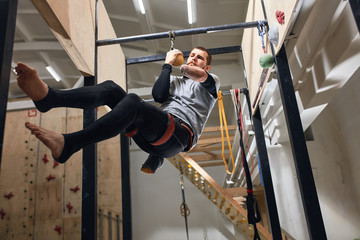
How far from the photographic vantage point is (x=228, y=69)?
7363 mm

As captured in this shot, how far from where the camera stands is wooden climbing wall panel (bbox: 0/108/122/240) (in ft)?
19.2

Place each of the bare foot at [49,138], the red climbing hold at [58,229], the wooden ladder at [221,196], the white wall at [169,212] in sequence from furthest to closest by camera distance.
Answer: the white wall at [169,212] < the red climbing hold at [58,229] < the wooden ladder at [221,196] < the bare foot at [49,138]

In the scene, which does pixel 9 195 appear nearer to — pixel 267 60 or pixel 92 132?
pixel 92 132

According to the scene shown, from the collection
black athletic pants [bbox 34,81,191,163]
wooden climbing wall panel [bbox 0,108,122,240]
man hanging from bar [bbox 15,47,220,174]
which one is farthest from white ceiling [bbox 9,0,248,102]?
black athletic pants [bbox 34,81,191,163]

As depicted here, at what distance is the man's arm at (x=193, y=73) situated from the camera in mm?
1921

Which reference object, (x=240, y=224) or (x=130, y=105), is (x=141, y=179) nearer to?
(x=240, y=224)

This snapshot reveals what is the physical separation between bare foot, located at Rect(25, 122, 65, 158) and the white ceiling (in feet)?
15.1

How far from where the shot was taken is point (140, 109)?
1.69m

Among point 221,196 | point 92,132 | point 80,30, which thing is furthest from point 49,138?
point 221,196

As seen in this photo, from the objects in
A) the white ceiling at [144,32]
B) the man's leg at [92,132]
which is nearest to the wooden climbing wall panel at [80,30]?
the man's leg at [92,132]

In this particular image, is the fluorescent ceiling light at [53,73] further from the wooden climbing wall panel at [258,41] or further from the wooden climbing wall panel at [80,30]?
the wooden climbing wall panel at [258,41]

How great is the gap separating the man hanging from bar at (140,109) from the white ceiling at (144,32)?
11.8ft

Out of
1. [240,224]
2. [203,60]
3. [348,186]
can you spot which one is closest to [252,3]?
[203,60]

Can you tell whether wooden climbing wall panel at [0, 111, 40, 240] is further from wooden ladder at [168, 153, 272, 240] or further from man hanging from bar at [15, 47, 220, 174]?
man hanging from bar at [15, 47, 220, 174]
